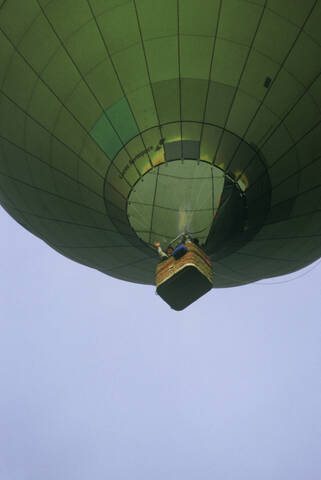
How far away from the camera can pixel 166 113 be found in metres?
7.94

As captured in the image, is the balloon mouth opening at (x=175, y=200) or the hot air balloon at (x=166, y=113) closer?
the hot air balloon at (x=166, y=113)

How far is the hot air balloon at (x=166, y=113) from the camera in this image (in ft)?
24.1

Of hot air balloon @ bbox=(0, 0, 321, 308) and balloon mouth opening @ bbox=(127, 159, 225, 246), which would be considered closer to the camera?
hot air balloon @ bbox=(0, 0, 321, 308)

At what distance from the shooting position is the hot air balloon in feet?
24.1

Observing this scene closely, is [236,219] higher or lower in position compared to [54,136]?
lower

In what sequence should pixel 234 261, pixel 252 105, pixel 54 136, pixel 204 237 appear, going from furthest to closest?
pixel 234 261
pixel 204 237
pixel 54 136
pixel 252 105

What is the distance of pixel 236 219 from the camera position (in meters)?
9.17

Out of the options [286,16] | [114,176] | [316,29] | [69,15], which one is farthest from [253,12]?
[114,176]

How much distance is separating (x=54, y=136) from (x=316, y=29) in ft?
16.2

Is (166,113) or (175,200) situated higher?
(166,113)

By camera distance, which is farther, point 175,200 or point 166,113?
point 175,200

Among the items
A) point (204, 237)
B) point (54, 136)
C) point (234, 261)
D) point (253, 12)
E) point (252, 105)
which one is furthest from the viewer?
point (234, 261)

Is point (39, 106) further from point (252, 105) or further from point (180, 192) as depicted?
point (252, 105)

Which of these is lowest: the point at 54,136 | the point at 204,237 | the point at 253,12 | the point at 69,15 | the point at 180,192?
the point at 204,237
